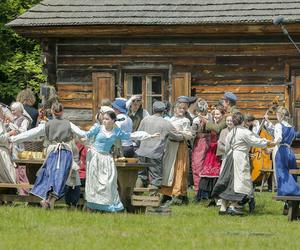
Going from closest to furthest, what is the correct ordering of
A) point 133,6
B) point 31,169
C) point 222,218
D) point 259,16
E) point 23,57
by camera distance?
point 222,218 < point 31,169 < point 259,16 < point 133,6 < point 23,57

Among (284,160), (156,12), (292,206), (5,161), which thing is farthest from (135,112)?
(156,12)

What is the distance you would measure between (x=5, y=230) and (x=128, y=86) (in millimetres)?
10653

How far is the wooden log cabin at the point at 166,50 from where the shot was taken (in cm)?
2089

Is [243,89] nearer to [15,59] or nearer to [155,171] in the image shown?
[155,171]

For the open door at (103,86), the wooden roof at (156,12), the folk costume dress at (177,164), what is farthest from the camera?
the open door at (103,86)

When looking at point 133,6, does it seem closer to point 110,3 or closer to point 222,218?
point 110,3

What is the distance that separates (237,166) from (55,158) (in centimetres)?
244

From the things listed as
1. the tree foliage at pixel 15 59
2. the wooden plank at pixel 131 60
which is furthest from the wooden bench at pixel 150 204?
the tree foliage at pixel 15 59

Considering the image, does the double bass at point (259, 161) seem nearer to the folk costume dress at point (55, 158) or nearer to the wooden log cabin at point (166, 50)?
the wooden log cabin at point (166, 50)

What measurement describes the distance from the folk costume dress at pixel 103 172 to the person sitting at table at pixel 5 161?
1378 millimetres

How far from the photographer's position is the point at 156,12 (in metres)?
21.5

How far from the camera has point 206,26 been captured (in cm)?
2095

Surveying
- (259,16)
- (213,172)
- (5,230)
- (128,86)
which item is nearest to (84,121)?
(128,86)

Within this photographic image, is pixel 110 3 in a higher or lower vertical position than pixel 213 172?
higher
